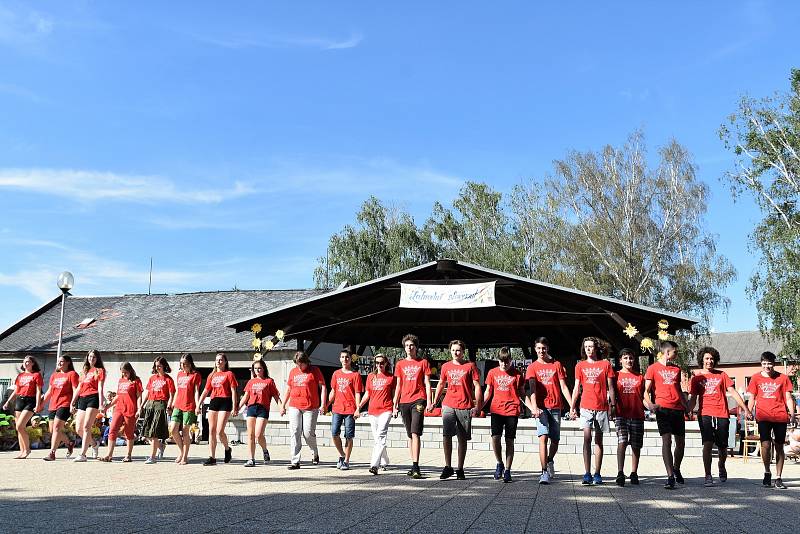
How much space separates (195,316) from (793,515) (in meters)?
25.0

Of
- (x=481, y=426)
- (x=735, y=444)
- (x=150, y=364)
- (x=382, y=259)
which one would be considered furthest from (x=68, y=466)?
(x=382, y=259)

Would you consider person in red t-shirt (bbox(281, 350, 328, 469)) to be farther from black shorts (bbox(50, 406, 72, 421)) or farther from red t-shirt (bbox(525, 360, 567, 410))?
black shorts (bbox(50, 406, 72, 421))

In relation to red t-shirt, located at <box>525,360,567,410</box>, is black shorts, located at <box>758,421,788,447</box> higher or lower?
lower

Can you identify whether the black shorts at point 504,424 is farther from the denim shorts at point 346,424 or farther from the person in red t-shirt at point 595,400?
the denim shorts at point 346,424

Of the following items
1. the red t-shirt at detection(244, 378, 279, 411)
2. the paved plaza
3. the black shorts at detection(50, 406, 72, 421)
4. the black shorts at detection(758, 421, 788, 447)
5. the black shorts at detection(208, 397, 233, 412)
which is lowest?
the paved plaza

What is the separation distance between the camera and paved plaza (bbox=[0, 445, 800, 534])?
5.69 meters

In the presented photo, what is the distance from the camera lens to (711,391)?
1005 centimetres

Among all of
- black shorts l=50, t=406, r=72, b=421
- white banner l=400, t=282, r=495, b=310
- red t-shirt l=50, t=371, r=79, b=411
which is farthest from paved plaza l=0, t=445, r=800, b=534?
white banner l=400, t=282, r=495, b=310

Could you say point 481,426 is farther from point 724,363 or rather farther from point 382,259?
point 724,363

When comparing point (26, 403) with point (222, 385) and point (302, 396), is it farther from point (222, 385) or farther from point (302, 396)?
point (302, 396)

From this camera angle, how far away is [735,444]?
17.1 meters

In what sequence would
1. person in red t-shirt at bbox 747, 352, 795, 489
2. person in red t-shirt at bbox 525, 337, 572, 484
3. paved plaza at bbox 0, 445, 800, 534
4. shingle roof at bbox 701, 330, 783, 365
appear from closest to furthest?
paved plaza at bbox 0, 445, 800, 534 → person in red t-shirt at bbox 525, 337, 572, 484 → person in red t-shirt at bbox 747, 352, 795, 489 → shingle roof at bbox 701, 330, 783, 365

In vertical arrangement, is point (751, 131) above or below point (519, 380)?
above

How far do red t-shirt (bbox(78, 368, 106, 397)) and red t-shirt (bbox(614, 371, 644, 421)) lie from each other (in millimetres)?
7890
